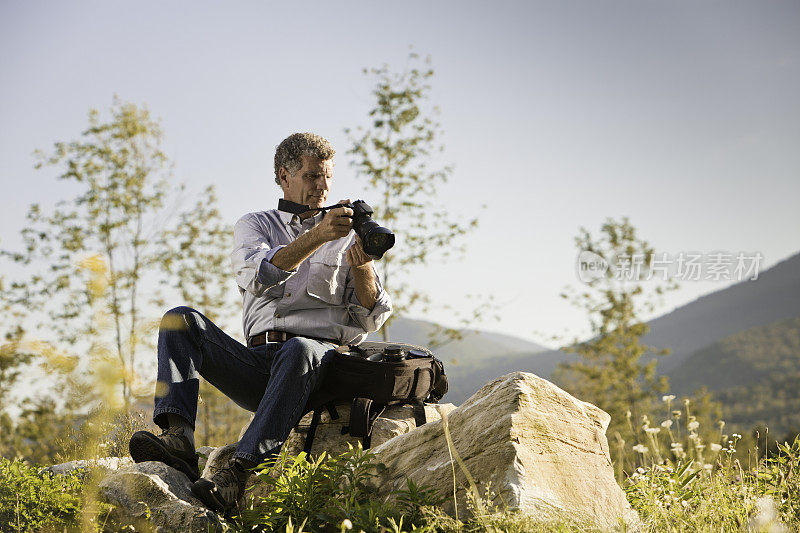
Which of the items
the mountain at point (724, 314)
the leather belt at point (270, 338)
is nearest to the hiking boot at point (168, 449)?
the leather belt at point (270, 338)

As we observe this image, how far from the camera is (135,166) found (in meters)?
12.1

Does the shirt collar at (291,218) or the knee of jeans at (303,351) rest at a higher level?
the shirt collar at (291,218)

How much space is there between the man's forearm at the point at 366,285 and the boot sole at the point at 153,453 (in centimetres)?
121

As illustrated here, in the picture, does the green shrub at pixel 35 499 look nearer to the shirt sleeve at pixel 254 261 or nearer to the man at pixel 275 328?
the man at pixel 275 328

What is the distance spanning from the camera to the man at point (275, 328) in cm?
293

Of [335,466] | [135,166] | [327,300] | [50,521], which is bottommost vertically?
[50,521]

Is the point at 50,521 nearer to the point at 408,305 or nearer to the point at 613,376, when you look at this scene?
the point at 408,305

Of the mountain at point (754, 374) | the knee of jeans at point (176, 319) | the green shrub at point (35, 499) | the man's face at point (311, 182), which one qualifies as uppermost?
the man's face at point (311, 182)

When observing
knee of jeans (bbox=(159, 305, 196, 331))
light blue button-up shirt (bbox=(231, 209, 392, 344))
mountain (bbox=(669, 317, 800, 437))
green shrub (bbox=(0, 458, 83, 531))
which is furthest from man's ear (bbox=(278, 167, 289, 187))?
mountain (bbox=(669, 317, 800, 437))

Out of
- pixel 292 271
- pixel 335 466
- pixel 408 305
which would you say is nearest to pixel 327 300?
pixel 292 271

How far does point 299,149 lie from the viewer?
3750 millimetres

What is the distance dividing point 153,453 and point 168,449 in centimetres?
6

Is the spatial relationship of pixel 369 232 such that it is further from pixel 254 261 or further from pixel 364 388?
pixel 364 388

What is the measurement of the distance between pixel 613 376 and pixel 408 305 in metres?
8.27
